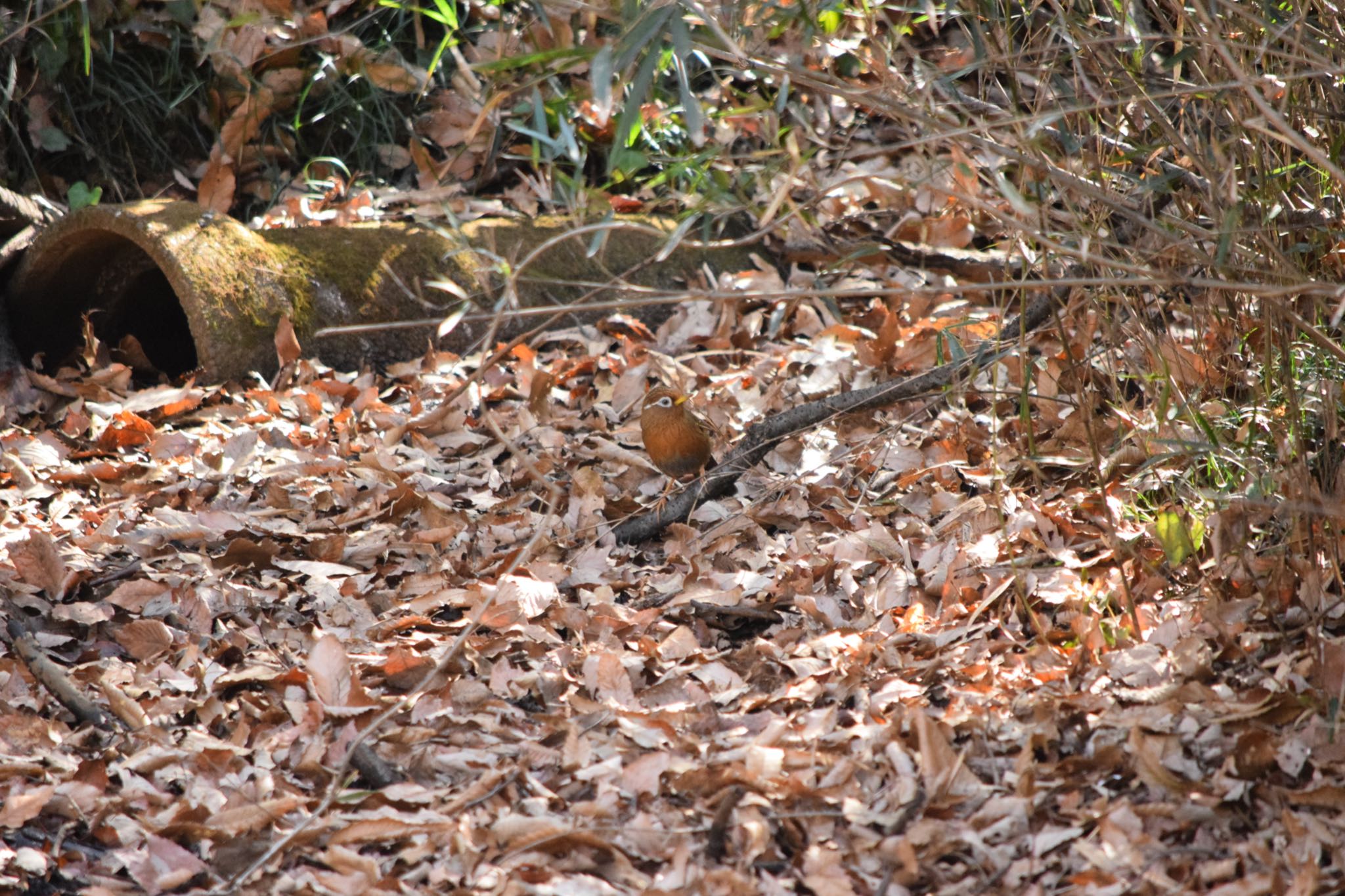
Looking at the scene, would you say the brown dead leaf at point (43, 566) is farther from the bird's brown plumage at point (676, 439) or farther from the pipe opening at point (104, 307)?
the pipe opening at point (104, 307)

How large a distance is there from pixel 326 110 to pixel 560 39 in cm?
214

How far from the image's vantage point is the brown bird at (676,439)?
9.39 ft

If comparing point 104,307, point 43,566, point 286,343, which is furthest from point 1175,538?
point 104,307

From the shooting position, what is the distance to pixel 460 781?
1.99 m

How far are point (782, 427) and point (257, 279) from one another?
183 cm

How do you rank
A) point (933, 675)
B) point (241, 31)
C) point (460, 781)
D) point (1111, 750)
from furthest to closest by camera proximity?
1. point (241, 31)
2. point (933, 675)
3. point (460, 781)
4. point (1111, 750)

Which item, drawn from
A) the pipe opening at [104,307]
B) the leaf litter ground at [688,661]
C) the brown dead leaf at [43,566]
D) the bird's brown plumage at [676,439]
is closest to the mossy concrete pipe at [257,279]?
the pipe opening at [104,307]

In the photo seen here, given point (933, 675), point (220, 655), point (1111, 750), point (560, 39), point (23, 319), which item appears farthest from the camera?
point (23, 319)

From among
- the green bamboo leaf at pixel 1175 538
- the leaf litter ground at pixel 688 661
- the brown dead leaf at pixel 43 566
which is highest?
the green bamboo leaf at pixel 1175 538

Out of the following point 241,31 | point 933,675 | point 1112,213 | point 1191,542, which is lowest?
point 933,675

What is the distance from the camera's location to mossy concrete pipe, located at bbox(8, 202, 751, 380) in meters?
3.64

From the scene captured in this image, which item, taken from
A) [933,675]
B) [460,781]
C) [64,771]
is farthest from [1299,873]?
[64,771]

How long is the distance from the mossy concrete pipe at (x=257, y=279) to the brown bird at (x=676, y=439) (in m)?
0.79

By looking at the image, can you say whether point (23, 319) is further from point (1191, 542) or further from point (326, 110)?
point (1191, 542)
